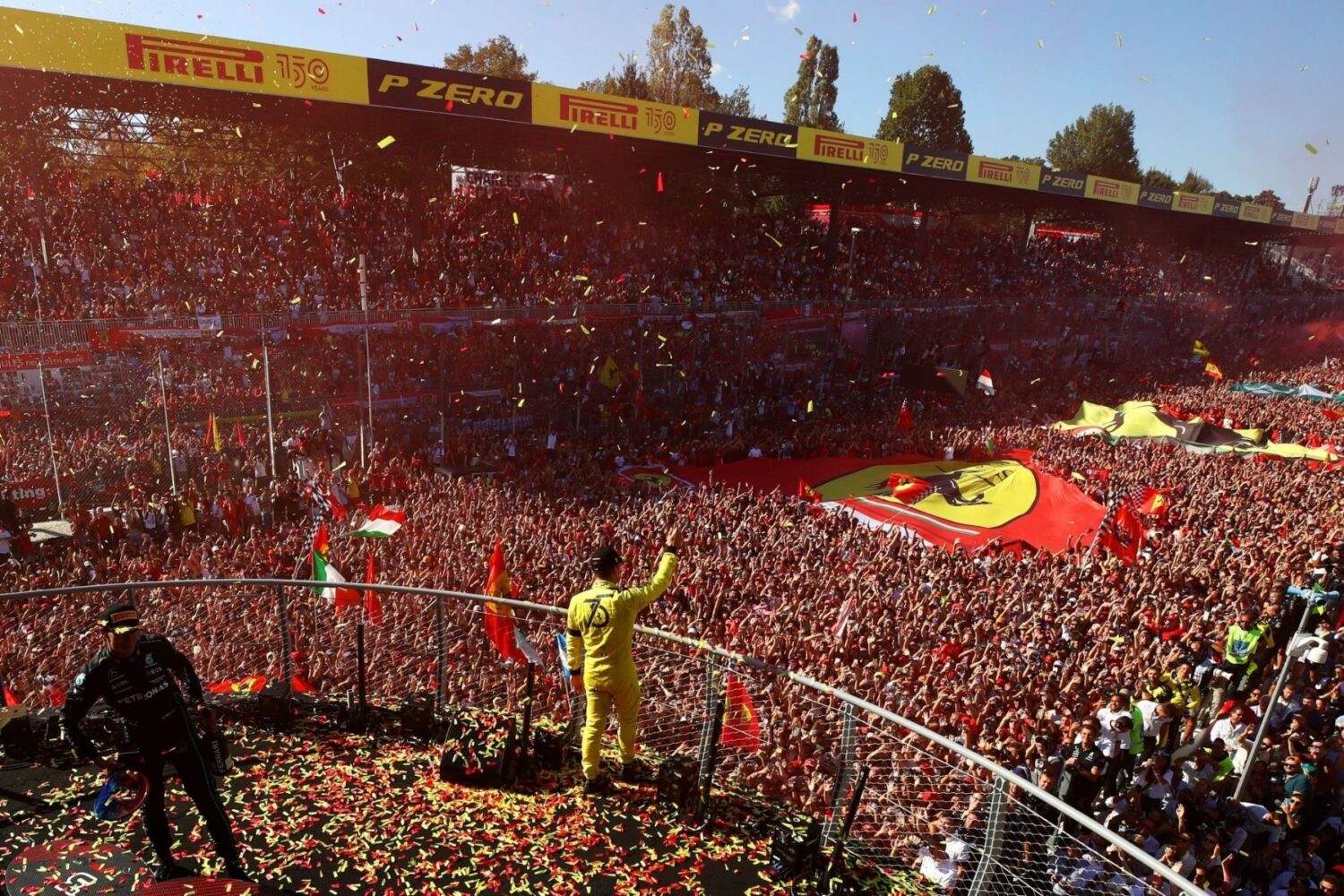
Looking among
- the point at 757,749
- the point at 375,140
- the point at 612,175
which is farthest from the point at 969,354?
the point at 757,749

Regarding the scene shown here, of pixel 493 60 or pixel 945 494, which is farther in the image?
pixel 493 60

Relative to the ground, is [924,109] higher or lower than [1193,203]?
higher

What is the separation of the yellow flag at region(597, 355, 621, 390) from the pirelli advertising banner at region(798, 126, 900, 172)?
11.7 metres

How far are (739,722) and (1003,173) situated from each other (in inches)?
1391

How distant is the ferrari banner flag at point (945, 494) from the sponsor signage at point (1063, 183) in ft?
76.1

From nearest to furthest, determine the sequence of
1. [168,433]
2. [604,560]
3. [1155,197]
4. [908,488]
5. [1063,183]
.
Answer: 1. [604,560]
2. [168,433]
3. [908,488]
4. [1063,183]
5. [1155,197]

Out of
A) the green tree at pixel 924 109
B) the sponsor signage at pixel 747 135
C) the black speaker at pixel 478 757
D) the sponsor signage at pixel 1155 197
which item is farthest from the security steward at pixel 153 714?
the green tree at pixel 924 109

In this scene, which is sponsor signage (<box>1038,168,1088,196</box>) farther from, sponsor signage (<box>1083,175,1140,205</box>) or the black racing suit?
the black racing suit

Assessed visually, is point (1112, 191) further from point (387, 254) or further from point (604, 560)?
point (604, 560)

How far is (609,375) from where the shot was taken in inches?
893

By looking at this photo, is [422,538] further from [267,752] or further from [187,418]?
[187,418]

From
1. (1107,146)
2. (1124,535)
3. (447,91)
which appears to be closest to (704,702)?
(1124,535)

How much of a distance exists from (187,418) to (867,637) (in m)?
16.5

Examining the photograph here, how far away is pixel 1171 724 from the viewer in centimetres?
753
